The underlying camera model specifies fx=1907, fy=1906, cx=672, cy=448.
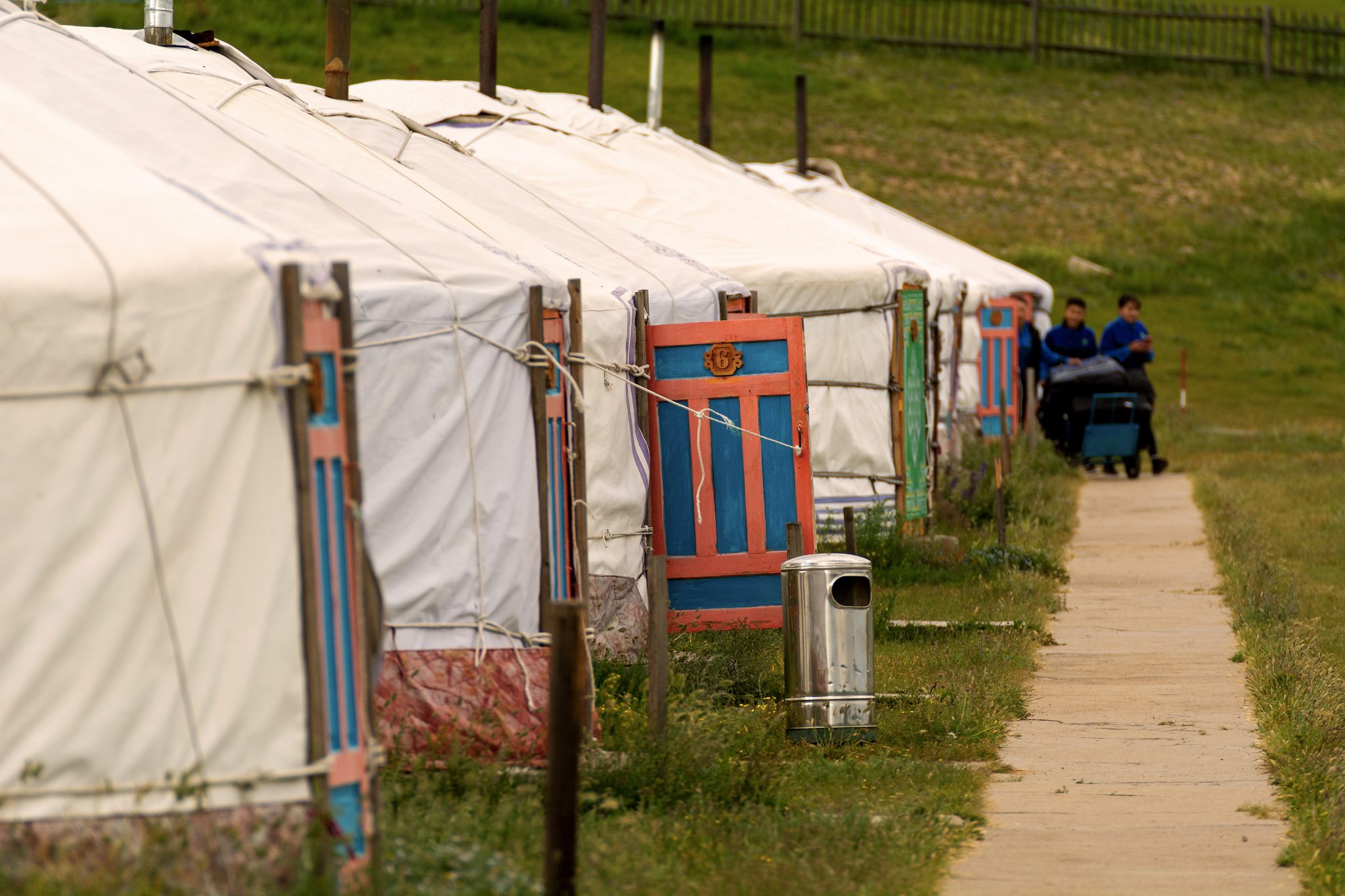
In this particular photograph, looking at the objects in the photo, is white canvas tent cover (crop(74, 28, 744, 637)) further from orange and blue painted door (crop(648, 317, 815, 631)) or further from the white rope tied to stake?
the white rope tied to stake

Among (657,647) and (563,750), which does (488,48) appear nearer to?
(657,647)

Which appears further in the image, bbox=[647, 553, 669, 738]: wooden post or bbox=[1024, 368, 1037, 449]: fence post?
bbox=[1024, 368, 1037, 449]: fence post

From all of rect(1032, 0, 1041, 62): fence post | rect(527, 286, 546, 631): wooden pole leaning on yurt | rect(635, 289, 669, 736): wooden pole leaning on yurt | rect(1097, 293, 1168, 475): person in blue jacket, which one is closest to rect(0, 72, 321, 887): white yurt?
rect(635, 289, 669, 736): wooden pole leaning on yurt

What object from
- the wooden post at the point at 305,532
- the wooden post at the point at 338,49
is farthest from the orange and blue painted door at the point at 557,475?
the wooden post at the point at 338,49

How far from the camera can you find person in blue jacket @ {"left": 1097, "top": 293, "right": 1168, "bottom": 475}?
666 inches

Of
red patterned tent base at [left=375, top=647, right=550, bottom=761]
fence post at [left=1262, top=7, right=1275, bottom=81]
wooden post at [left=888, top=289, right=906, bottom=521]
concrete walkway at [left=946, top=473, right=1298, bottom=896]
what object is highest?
fence post at [left=1262, top=7, right=1275, bottom=81]

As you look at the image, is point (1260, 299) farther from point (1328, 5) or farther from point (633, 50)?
point (1328, 5)

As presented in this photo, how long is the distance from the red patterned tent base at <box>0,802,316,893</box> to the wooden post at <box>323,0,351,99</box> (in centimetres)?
572

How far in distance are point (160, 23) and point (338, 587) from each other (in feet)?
A: 16.4

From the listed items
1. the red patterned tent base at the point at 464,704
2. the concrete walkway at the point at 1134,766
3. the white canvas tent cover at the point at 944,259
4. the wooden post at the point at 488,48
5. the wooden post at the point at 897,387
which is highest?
the wooden post at the point at 488,48

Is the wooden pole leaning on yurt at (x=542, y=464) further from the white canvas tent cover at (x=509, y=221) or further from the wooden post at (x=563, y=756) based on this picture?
the wooden post at (x=563, y=756)

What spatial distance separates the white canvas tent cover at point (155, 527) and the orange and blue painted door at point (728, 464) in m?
3.94

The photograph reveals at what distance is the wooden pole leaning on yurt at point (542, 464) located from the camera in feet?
21.2

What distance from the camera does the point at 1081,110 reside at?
35.7 meters
